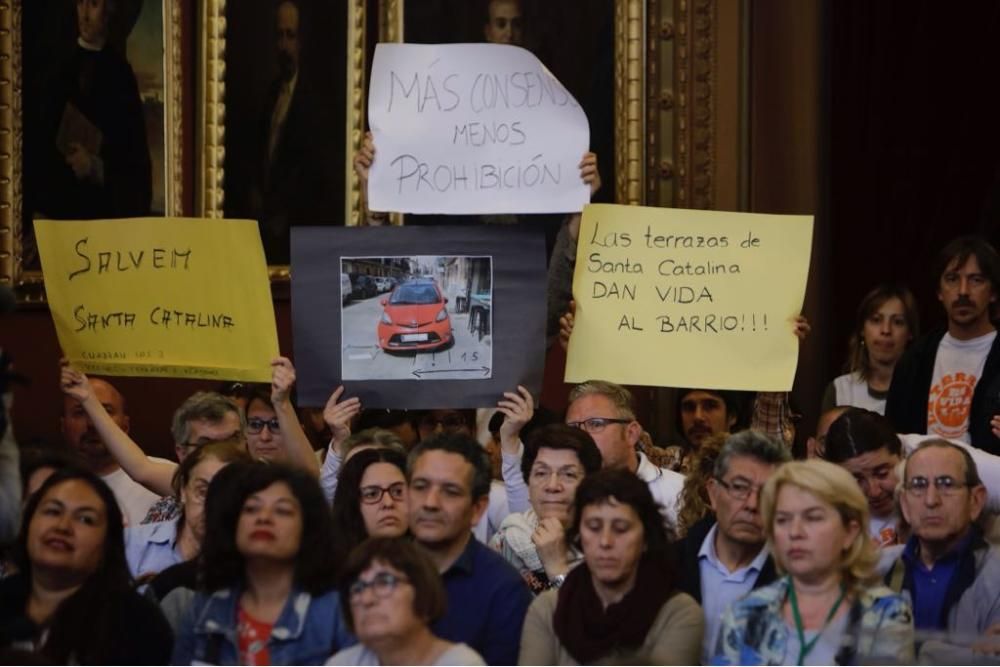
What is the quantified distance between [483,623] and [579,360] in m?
1.55

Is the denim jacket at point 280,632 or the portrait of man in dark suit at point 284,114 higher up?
the portrait of man in dark suit at point 284,114

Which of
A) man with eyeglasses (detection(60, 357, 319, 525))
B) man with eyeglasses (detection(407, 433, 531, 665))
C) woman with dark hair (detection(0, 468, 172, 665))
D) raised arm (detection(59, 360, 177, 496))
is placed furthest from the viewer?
raised arm (detection(59, 360, 177, 496))

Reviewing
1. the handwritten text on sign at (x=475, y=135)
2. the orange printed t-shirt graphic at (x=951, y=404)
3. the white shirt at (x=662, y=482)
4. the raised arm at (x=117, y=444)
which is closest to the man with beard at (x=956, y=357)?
the orange printed t-shirt graphic at (x=951, y=404)

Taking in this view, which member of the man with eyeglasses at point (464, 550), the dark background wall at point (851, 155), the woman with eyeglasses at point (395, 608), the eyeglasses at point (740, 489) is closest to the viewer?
the woman with eyeglasses at point (395, 608)

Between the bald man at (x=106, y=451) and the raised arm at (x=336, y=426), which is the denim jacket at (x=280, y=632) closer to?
the raised arm at (x=336, y=426)

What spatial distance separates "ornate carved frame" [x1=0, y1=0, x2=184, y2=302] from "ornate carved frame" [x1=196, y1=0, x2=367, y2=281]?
10 cm

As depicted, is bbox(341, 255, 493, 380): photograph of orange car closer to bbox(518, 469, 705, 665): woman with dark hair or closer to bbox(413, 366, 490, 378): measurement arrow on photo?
bbox(413, 366, 490, 378): measurement arrow on photo

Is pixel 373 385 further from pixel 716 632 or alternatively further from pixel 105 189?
pixel 105 189

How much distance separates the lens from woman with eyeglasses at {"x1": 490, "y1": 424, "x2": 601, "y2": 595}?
243 inches

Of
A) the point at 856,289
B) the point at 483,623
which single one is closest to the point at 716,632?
the point at 483,623

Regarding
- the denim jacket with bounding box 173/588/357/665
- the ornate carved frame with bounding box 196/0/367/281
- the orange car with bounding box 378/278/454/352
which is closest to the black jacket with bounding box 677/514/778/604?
the denim jacket with bounding box 173/588/357/665

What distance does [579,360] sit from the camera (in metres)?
7.02

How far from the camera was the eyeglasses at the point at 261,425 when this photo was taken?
751 cm

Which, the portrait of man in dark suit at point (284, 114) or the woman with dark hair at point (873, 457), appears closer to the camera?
the woman with dark hair at point (873, 457)
